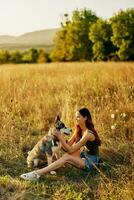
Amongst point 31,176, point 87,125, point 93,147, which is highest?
point 87,125

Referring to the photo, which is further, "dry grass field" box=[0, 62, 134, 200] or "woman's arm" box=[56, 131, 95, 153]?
"woman's arm" box=[56, 131, 95, 153]

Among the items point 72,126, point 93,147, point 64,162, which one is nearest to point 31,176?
point 64,162

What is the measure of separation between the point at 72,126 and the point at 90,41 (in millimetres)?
48106

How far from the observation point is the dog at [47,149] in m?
6.26

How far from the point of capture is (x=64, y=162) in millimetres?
6215

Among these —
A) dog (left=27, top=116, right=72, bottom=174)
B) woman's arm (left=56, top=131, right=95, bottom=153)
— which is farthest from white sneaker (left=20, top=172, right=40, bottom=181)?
woman's arm (left=56, top=131, right=95, bottom=153)

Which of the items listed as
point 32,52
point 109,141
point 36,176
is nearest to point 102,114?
point 109,141

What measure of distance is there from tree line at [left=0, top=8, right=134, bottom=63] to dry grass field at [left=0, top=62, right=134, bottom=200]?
115 ft

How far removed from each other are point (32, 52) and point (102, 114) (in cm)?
5177

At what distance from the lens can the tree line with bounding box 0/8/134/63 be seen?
157 feet

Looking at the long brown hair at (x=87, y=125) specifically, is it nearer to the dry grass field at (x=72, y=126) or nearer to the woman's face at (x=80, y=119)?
the woman's face at (x=80, y=119)

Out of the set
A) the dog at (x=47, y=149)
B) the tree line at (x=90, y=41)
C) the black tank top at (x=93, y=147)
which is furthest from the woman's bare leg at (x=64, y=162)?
the tree line at (x=90, y=41)

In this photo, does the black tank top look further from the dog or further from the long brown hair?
the dog

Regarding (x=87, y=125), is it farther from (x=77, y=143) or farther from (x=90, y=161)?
(x=90, y=161)
